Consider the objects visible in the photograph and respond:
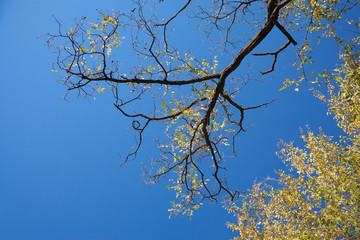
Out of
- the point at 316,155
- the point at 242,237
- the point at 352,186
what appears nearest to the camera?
the point at 352,186

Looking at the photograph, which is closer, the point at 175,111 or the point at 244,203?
the point at 175,111

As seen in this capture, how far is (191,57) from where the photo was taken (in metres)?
5.43

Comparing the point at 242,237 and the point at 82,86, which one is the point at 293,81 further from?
the point at 242,237

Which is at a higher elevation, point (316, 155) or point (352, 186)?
point (316, 155)

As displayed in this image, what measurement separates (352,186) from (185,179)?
16.3ft

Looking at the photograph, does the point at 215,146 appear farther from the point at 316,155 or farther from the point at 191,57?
the point at 316,155

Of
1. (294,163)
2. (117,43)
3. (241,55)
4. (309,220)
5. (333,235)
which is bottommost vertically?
(333,235)

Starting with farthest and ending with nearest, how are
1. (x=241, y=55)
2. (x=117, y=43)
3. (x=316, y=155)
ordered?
1. (x=316, y=155)
2. (x=117, y=43)
3. (x=241, y=55)

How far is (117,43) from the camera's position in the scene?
5.06 m

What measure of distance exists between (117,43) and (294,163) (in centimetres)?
827

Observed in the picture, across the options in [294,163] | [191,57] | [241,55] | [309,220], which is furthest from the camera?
[294,163]

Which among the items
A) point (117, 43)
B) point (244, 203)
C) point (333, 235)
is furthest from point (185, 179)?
point (244, 203)

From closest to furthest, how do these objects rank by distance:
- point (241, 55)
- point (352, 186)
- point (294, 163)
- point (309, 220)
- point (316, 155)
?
1. point (241, 55)
2. point (352, 186)
3. point (309, 220)
4. point (316, 155)
5. point (294, 163)

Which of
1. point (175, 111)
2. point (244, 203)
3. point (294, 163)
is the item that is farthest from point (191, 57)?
point (244, 203)
